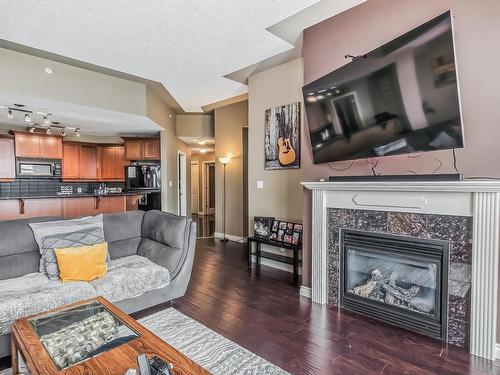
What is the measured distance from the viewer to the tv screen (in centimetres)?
188

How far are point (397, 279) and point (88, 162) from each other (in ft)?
24.8

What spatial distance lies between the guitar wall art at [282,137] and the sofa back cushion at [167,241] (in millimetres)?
1710

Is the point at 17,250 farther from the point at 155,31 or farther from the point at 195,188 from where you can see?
the point at 195,188

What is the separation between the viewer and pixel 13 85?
3.41 m

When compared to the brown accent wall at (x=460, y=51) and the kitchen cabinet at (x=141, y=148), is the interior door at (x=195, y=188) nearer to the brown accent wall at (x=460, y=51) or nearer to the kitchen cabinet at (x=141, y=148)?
the kitchen cabinet at (x=141, y=148)

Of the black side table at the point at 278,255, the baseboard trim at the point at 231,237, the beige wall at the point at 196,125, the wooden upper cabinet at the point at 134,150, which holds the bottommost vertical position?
the baseboard trim at the point at 231,237

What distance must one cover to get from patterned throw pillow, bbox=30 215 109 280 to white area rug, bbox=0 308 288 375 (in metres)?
0.80

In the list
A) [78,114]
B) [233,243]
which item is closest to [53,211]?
[78,114]

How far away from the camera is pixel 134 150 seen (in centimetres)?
663

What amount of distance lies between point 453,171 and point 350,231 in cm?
96

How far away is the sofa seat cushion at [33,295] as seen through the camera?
180 cm

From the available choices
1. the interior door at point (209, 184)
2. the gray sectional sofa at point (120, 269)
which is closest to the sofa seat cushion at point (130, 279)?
the gray sectional sofa at point (120, 269)

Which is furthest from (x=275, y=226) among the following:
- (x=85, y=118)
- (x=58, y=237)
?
(x=85, y=118)

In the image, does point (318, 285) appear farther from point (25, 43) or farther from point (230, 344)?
point (25, 43)
